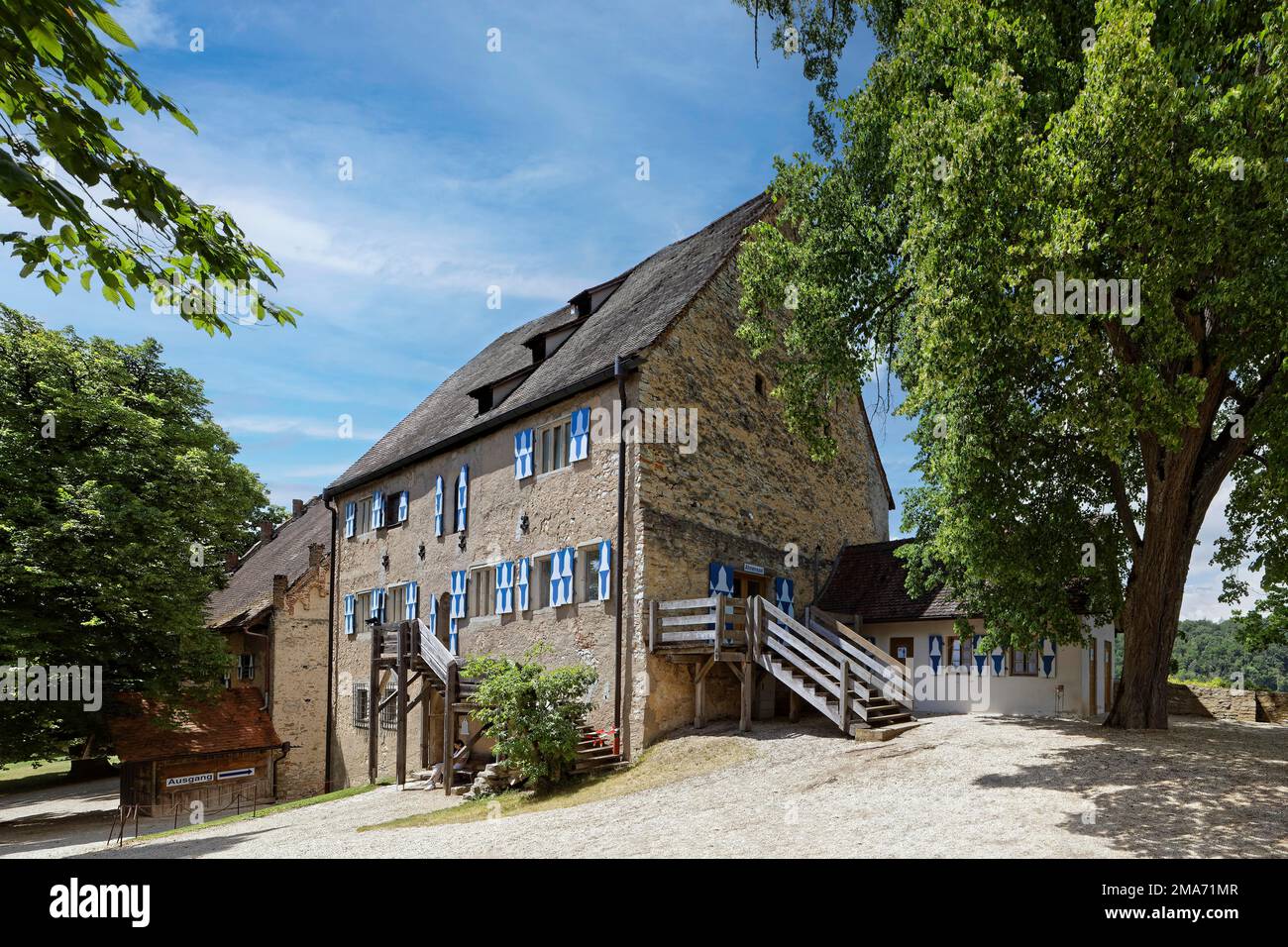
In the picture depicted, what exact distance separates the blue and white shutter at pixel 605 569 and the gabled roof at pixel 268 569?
1432 cm

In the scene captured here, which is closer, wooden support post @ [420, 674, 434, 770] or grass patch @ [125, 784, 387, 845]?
grass patch @ [125, 784, 387, 845]

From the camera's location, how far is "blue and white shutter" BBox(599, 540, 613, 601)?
55.5 feet

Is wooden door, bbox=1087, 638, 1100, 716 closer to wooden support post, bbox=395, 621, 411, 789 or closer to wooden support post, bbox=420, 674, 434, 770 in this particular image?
wooden support post, bbox=420, 674, 434, 770

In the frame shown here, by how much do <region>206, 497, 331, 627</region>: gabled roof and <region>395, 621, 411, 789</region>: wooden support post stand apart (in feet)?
31.0

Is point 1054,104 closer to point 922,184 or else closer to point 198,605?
point 922,184

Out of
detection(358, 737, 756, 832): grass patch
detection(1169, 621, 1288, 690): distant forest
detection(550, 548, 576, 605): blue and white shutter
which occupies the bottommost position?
detection(1169, 621, 1288, 690): distant forest

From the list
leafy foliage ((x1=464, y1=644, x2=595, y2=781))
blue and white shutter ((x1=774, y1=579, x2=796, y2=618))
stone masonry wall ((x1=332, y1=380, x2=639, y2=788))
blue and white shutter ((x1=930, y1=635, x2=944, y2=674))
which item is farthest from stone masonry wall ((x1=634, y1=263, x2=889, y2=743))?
blue and white shutter ((x1=930, y1=635, x2=944, y2=674))

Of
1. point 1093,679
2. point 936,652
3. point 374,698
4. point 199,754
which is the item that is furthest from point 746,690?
point 199,754

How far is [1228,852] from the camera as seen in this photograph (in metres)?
7.64

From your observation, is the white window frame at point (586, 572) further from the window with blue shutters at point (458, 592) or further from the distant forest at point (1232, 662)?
the distant forest at point (1232, 662)

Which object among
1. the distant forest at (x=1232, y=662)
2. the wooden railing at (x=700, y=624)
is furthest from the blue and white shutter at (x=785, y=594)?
the distant forest at (x=1232, y=662)

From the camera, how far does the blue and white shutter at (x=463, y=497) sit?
20953 millimetres

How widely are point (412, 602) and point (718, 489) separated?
8.95 metres
